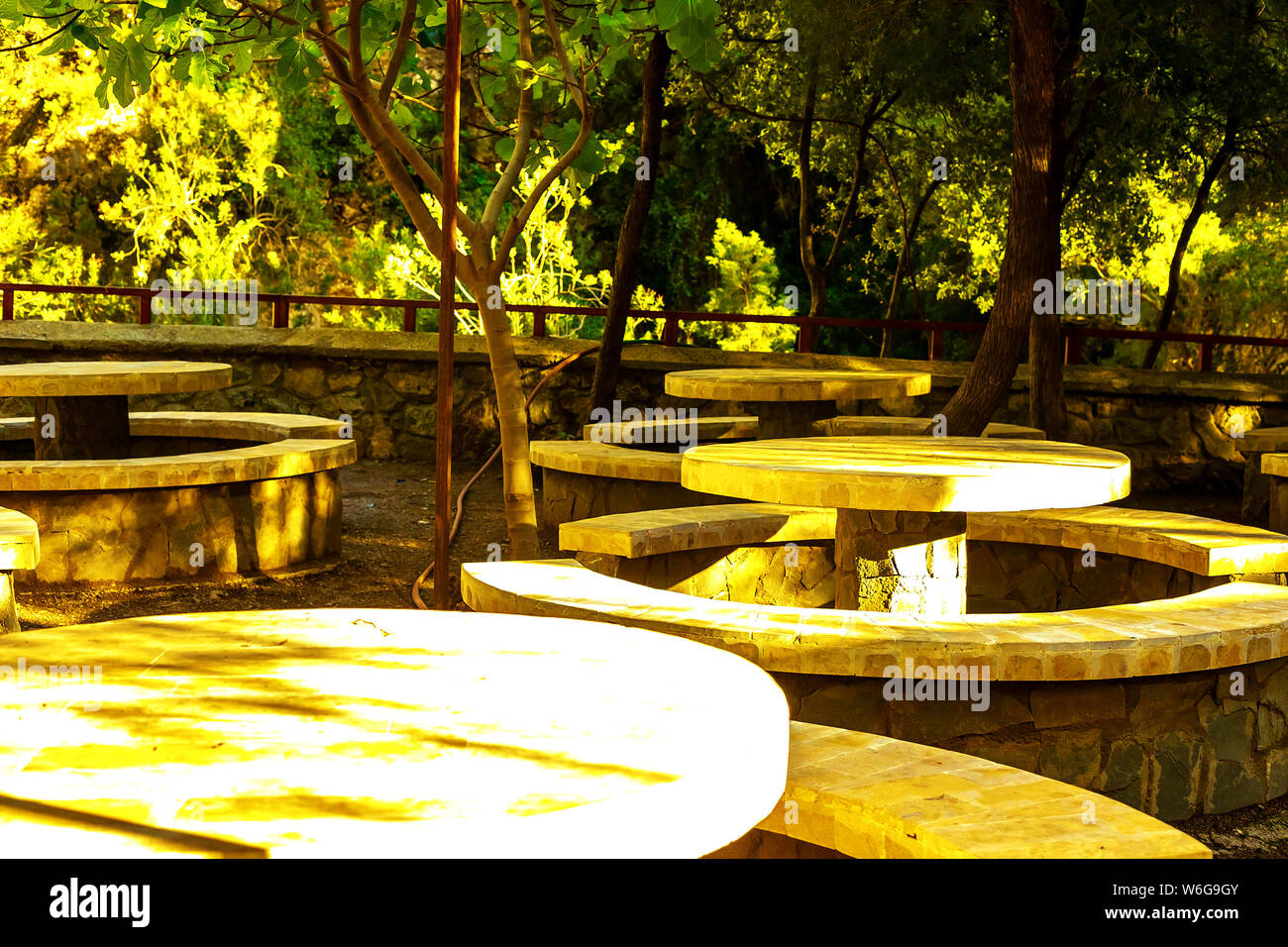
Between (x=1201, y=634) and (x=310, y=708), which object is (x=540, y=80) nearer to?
(x=1201, y=634)

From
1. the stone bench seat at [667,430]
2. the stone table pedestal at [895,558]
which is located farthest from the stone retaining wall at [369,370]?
the stone table pedestal at [895,558]

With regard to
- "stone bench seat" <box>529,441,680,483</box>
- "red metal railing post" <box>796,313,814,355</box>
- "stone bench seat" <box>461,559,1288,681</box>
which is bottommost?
"stone bench seat" <box>461,559,1288,681</box>

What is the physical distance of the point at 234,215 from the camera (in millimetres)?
25906

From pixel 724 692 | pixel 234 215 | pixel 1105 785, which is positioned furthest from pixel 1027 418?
pixel 234 215

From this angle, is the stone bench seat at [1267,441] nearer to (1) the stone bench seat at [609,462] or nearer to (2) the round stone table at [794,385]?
(2) the round stone table at [794,385]

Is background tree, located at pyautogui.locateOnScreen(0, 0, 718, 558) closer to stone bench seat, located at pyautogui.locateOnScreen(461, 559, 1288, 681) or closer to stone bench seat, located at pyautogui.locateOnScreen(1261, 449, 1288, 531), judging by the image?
stone bench seat, located at pyautogui.locateOnScreen(461, 559, 1288, 681)

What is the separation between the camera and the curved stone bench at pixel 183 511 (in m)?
7.21

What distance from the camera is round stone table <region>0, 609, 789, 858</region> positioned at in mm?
1831

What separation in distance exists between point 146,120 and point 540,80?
68.4 ft

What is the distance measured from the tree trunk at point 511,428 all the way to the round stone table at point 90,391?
2.44 meters

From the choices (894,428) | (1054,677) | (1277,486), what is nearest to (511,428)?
(1054,677)

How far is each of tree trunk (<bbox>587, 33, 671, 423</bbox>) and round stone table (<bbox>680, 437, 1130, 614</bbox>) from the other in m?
5.24

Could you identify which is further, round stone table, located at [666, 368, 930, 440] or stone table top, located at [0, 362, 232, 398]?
round stone table, located at [666, 368, 930, 440]

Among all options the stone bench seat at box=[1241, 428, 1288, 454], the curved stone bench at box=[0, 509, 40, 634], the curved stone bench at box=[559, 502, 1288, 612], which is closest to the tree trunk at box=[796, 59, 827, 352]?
the stone bench seat at box=[1241, 428, 1288, 454]
